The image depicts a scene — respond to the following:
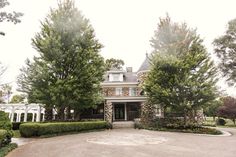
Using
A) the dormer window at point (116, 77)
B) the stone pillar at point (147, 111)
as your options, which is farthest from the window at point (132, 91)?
the stone pillar at point (147, 111)

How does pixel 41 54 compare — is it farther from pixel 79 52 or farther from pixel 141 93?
pixel 141 93

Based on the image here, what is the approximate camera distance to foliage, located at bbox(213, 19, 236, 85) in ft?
95.4

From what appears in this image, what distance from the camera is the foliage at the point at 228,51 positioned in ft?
95.4

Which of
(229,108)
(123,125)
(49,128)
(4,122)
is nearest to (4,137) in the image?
(4,122)

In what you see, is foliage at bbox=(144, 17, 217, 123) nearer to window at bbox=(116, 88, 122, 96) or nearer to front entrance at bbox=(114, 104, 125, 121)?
window at bbox=(116, 88, 122, 96)

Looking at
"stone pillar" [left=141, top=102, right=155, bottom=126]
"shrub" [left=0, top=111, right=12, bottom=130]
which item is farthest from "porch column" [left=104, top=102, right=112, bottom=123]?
"shrub" [left=0, top=111, right=12, bottom=130]

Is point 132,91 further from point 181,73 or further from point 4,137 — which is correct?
point 4,137

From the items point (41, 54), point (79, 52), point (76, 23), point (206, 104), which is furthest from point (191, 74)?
point (41, 54)

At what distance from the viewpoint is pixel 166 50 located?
22.0 metres

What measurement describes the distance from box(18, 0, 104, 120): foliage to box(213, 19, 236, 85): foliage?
17.7m

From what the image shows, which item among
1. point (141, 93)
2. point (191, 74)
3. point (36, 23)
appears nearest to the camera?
point (191, 74)

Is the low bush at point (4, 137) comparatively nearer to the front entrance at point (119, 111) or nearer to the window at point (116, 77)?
the front entrance at point (119, 111)

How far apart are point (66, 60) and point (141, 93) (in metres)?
12.4

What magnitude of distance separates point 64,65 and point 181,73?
11144 millimetres
